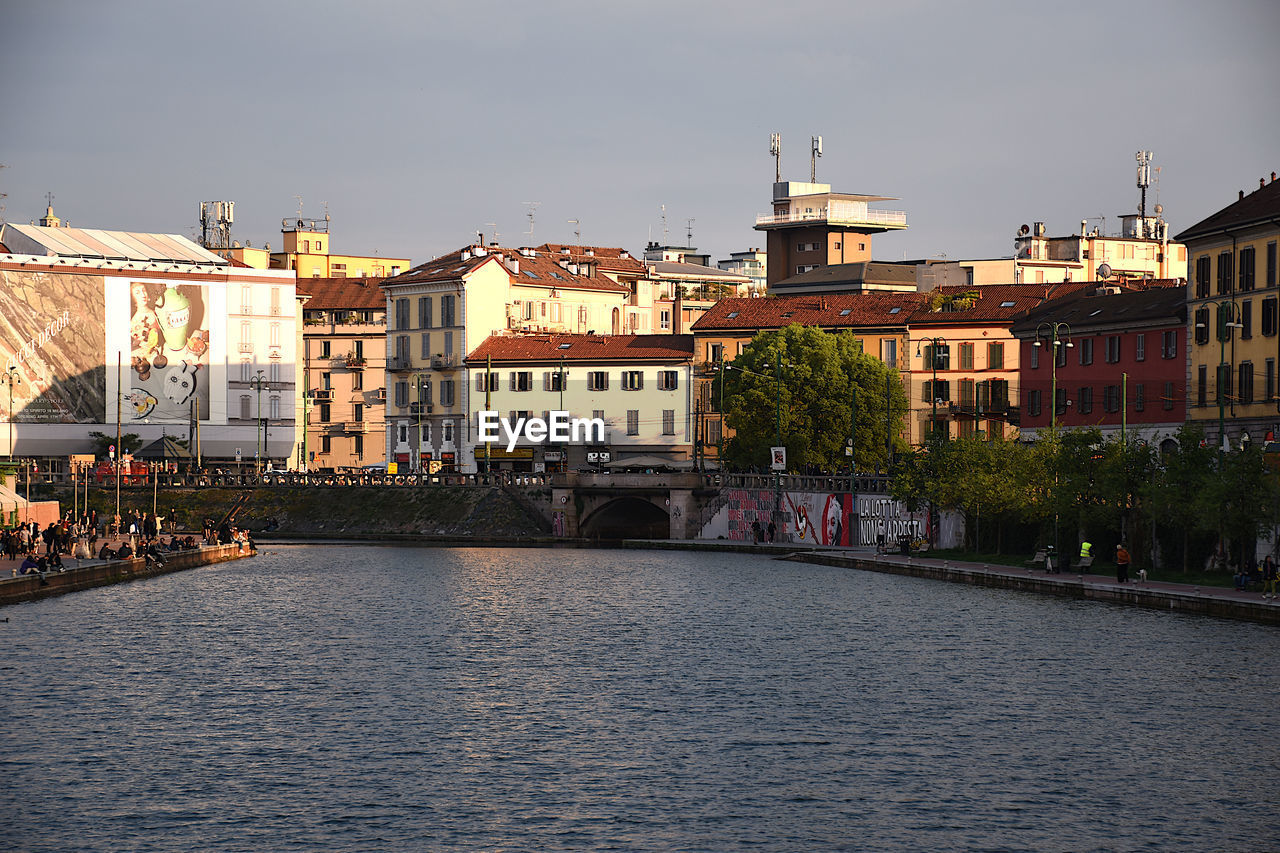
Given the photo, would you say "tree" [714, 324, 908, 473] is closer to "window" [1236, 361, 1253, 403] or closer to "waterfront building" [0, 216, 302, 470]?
"window" [1236, 361, 1253, 403]

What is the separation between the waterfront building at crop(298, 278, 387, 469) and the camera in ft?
513

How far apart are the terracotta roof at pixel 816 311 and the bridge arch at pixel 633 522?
57.2ft

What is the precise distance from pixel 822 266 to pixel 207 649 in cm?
11363

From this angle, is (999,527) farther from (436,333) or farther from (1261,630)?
(436,333)

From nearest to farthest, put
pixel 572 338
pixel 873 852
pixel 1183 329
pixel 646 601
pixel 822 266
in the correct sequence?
pixel 873 852
pixel 646 601
pixel 1183 329
pixel 572 338
pixel 822 266

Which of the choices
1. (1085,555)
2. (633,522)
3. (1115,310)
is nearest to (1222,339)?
(1085,555)

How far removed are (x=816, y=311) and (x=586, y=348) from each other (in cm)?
1852

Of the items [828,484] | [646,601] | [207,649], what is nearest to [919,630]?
[646,601]

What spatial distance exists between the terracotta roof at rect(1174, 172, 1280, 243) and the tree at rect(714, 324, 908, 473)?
25.5 m

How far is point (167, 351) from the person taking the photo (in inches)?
5689

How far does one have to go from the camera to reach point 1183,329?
95.9m

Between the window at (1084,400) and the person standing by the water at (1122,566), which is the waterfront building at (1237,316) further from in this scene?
the person standing by the water at (1122,566)

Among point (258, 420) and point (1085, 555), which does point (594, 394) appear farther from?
point (1085, 555)

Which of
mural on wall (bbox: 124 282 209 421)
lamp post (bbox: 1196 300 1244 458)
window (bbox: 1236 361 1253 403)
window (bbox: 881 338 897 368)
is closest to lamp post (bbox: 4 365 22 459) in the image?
mural on wall (bbox: 124 282 209 421)
